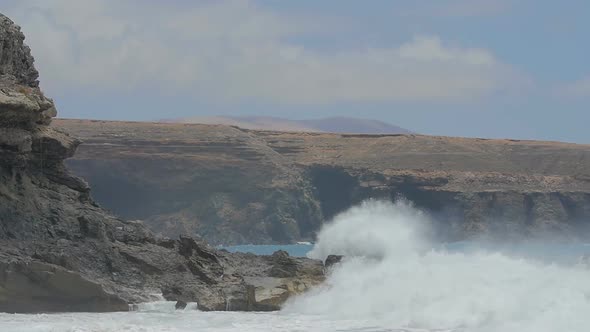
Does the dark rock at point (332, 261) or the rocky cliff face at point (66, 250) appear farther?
the dark rock at point (332, 261)

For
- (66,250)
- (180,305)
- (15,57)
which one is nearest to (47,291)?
(66,250)

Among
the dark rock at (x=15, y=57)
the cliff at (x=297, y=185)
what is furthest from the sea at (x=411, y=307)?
the cliff at (x=297, y=185)

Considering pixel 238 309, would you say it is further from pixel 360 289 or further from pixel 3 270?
pixel 3 270

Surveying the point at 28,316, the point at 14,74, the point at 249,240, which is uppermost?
the point at 14,74

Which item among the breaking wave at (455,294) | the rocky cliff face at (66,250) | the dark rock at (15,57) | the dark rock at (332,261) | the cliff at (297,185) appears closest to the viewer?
the breaking wave at (455,294)

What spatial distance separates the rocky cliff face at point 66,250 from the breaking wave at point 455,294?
127 centimetres

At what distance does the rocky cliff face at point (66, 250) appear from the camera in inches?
966

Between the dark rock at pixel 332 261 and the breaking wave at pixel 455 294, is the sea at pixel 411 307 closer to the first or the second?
the breaking wave at pixel 455 294

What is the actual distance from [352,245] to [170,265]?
63.7 ft

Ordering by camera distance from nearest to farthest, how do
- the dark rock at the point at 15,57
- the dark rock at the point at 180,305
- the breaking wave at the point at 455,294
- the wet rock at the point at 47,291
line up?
the breaking wave at the point at 455,294
the wet rock at the point at 47,291
the dark rock at the point at 180,305
the dark rock at the point at 15,57

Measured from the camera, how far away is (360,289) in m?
27.2

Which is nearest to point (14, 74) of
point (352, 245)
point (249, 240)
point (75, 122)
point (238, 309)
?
point (238, 309)

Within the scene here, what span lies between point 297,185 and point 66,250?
81.9 m

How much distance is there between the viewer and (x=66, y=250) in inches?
1037
